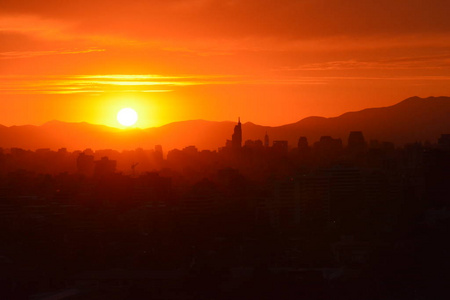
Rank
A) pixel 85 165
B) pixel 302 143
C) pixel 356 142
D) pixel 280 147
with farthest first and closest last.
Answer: pixel 302 143, pixel 280 147, pixel 356 142, pixel 85 165

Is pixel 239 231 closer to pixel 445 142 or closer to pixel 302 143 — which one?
pixel 445 142

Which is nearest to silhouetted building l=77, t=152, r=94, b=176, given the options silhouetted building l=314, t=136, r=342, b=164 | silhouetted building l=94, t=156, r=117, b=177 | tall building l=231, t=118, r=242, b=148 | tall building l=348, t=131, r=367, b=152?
silhouetted building l=94, t=156, r=117, b=177

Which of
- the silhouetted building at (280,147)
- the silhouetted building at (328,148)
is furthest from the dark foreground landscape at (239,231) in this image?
the silhouetted building at (280,147)

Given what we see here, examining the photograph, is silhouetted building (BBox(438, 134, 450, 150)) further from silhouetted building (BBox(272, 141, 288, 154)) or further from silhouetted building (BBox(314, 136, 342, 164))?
silhouetted building (BBox(272, 141, 288, 154))

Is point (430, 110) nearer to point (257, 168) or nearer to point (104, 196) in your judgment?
point (257, 168)

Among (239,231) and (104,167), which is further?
(104,167)

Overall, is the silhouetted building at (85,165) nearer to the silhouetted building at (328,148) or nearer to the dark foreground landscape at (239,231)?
the dark foreground landscape at (239,231)

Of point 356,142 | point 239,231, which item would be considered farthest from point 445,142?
point 239,231

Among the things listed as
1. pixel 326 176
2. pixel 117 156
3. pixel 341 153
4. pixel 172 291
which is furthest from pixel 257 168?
pixel 172 291

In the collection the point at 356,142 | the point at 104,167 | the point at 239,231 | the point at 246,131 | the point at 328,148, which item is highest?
the point at 246,131
